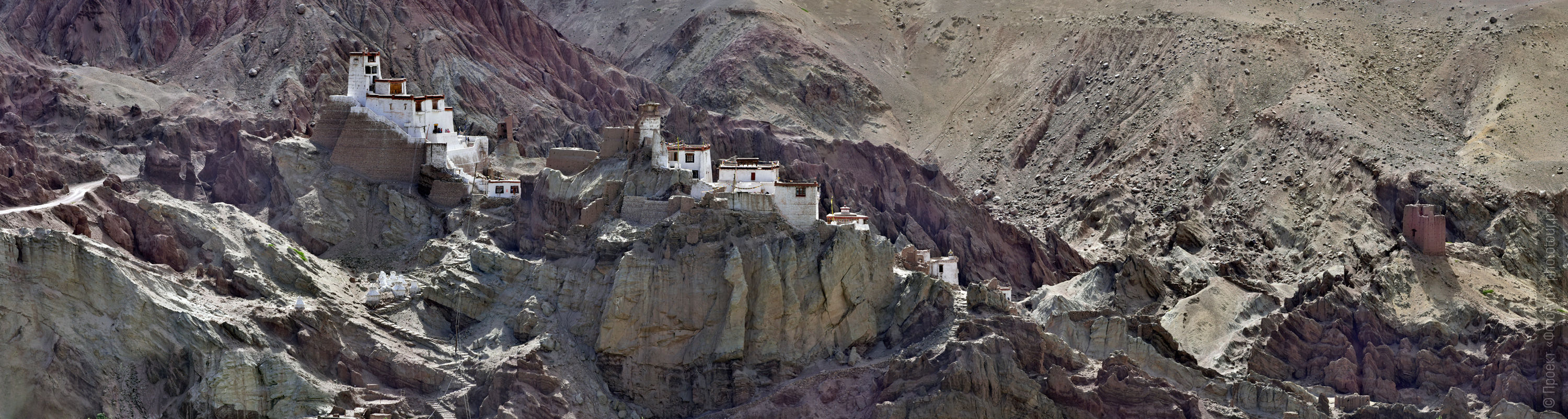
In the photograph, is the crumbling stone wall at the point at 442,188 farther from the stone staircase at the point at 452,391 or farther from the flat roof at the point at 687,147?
the stone staircase at the point at 452,391

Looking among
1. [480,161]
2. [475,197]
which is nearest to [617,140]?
[475,197]

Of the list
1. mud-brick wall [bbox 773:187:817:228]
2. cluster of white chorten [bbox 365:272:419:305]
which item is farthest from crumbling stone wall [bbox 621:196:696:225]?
cluster of white chorten [bbox 365:272:419:305]

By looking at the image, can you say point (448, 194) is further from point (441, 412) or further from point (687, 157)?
point (441, 412)

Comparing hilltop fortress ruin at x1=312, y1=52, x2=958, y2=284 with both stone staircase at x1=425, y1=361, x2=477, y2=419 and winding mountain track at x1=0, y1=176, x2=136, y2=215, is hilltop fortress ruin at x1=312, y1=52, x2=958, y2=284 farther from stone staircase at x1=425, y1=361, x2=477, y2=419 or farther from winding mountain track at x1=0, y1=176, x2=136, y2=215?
winding mountain track at x1=0, y1=176, x2=136, y2=215

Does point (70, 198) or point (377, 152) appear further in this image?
point (377, 152)

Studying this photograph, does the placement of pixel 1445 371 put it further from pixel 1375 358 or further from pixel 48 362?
pixel 48 362

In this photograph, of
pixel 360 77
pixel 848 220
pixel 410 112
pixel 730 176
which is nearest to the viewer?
pixel 730 176

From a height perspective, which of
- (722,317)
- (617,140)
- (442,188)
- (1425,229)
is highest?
(617,140)
